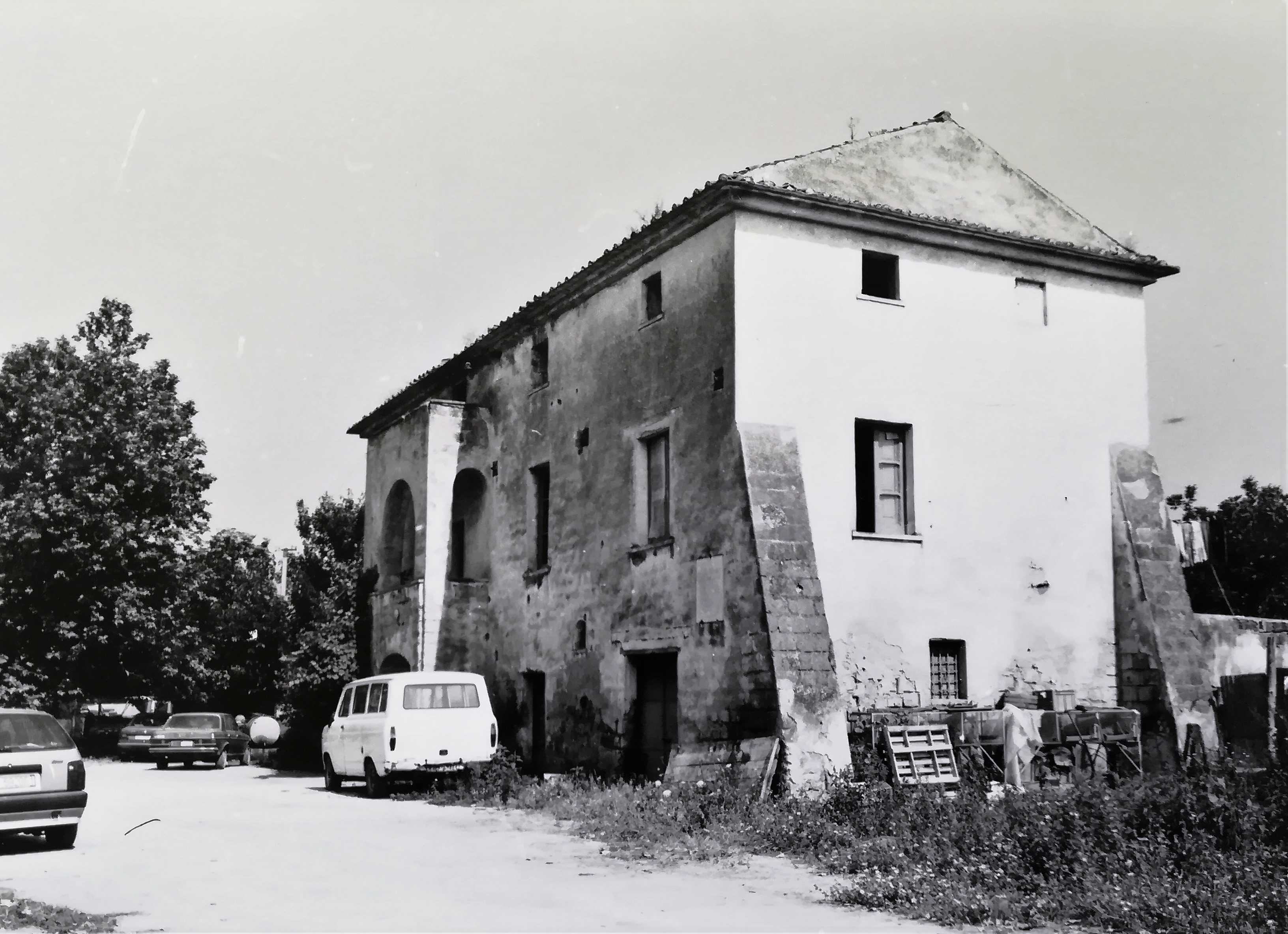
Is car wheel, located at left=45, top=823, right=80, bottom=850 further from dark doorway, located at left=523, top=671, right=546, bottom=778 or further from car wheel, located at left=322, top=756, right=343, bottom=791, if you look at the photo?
dark doorway, located at left=523, top=671, right=546, bottom=778

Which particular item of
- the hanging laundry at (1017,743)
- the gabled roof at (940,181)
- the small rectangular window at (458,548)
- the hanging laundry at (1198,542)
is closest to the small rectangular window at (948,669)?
the hanging laundry at (1017,743)

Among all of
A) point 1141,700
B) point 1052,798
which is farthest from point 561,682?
point 1052,798

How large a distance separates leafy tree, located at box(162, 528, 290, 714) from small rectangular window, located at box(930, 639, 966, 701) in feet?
69.0

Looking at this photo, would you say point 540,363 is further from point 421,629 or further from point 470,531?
point 421,629

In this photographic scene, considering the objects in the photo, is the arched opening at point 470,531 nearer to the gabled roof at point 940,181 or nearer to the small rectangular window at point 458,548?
the small rectangular window at point 458,548

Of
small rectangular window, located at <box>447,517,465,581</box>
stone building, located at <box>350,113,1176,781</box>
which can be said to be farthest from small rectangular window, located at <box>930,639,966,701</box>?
small rectangular window, located at <box>447,517,465,581</box>

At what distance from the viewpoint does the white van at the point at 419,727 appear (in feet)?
59.7

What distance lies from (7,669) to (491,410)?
54.8 feet

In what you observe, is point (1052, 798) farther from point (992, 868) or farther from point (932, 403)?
point (932, 403)

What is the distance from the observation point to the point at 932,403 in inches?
720

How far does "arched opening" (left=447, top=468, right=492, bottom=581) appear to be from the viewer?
25.5 meters

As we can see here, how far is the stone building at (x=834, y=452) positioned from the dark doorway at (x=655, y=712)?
0.05 meters

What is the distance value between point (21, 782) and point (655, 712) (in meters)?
9.36

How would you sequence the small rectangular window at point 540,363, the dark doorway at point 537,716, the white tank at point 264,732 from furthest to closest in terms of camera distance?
the white tank at point 264,732, the small rectangular window at point 540,363, the dark doorway at point 537,716
